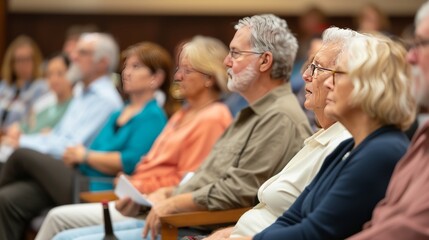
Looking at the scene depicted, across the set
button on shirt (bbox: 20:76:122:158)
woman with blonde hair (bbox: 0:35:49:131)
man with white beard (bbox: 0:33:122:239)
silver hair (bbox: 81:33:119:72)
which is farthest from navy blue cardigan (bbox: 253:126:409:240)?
woman with blonde hair (bbox: 0:35:49:131)

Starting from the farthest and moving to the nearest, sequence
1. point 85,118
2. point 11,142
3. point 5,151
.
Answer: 1. point 11,142
2. point 5,151
3. point 85,118

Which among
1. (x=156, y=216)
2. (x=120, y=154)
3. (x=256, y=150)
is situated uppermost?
(x=256, y=150)

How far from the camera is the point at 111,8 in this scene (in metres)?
9.10

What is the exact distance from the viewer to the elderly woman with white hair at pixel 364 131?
218 centimetres

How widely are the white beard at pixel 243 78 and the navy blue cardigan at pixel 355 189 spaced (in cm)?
104

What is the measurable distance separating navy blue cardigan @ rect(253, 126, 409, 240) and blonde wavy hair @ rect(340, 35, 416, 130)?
63 millimetres

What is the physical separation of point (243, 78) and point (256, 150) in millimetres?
328

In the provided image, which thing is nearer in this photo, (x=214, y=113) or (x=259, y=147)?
(x=259, y=147)

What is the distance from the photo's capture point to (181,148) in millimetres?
3836

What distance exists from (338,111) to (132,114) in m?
2.24

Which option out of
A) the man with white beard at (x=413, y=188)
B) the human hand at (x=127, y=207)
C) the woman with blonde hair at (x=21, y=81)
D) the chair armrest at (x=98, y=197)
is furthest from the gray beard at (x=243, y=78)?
the woman with blonde hair at (x=21, y=81)

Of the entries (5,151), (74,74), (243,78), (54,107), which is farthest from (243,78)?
(54,107)

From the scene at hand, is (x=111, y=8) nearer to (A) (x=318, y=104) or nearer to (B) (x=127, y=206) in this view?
(B) (x=127, y=206)

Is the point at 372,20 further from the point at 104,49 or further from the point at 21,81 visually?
the point at 21,81
